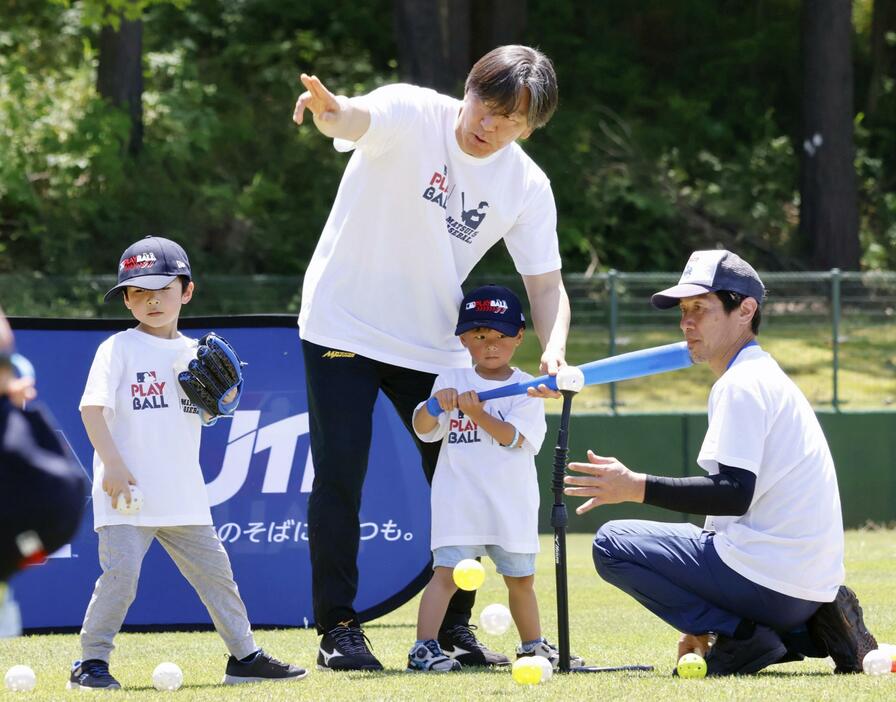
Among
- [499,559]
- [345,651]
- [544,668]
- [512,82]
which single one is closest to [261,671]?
[345,651]

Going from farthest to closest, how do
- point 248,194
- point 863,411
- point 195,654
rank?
point 248,194 < point 863,411 < point 195,654

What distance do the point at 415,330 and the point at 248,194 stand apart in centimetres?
1395

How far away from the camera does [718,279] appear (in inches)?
193

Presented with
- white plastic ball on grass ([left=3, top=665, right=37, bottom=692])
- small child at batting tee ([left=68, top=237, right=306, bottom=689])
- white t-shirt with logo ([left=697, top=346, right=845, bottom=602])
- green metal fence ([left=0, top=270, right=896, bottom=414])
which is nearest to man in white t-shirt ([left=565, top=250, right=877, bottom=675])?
white t-shirt with logo ([left=697, top=346, right=845, bottom=602])

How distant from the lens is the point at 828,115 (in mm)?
20281

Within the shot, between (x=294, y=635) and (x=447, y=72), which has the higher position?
(x=447, y=72)

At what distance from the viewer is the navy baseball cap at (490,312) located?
5.51m

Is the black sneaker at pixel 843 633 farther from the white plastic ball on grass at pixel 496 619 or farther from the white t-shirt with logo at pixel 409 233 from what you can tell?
the white t-shirt with logo at pixel 409 233

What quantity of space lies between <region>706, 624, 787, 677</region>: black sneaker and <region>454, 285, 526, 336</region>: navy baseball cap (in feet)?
4.58

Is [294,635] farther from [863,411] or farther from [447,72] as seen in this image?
[447,72]

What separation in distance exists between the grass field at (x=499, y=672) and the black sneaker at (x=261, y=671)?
0.06 meters

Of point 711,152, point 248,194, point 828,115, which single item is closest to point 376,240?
point 248,194

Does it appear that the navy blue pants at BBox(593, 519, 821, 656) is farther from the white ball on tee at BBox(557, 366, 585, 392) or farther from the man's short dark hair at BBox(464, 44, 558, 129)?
the man's short dark hair at BBox(464, 44, 558, 129)

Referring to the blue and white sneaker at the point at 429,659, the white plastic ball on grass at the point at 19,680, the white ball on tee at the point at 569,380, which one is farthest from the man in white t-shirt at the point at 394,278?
the white plastic ball on grass at the point at 19,680
